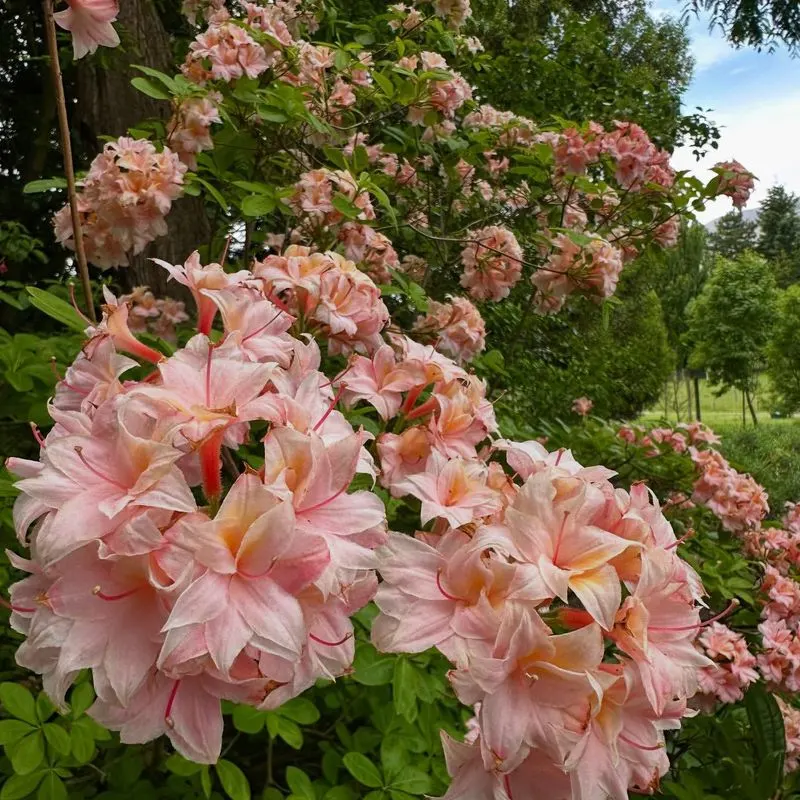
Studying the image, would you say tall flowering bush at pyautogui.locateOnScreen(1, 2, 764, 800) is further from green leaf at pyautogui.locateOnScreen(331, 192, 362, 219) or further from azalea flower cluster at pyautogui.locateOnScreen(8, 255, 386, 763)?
green leaf at pyautogui.locateOnScreen(331, 192, 362, 219)

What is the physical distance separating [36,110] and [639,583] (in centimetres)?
455

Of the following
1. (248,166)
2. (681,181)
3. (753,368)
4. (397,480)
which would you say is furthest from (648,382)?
(397,480)

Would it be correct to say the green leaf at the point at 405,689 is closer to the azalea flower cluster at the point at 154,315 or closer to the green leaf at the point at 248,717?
the green leaf at the point at 248,717

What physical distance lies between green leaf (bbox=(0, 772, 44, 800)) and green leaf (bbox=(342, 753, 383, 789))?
17.5 inches

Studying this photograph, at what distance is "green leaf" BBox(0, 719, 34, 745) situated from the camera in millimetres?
1039

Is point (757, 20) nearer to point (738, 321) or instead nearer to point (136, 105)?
point (136, 105)

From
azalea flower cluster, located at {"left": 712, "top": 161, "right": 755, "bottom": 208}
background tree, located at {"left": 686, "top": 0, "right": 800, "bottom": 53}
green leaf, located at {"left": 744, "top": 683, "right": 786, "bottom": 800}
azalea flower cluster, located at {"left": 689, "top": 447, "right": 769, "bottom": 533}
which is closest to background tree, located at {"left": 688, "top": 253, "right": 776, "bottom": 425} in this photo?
background tree, located at {"left": 686, "top": 0, "right": 800, "bottom": 53}

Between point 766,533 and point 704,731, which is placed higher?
point 766,533

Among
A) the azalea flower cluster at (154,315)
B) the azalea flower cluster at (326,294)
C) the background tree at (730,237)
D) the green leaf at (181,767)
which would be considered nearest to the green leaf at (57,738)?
the green leaf at (181,767)

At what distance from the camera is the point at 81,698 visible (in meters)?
1.09

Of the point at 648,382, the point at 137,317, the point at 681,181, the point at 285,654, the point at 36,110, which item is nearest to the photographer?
the point at 285,654

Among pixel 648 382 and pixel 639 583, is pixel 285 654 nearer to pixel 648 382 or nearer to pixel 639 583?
pixel 639 583

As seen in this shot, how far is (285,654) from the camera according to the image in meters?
0.55

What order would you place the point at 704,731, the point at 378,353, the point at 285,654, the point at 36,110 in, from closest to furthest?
the point at 285,654 < the point at 378,353 < the point at 704,731 < the point at 36,110
